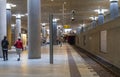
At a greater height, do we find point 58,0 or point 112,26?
point 58,0

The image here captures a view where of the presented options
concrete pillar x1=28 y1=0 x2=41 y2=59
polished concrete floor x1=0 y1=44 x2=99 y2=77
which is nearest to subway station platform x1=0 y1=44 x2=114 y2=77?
polished concrete floor x1=0 y1=44 x2=99 y2=77

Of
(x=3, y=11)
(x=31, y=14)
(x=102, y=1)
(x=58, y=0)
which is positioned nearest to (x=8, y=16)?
(x=58, y=0)

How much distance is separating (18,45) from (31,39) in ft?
5.13

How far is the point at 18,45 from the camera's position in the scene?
74.5 feet

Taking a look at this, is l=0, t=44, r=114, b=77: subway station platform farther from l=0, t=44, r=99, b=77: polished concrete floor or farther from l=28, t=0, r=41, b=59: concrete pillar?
l=28, t=0, r=41, b=59: concrete pillar

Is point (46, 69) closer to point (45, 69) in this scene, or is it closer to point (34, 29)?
point (45, 69)

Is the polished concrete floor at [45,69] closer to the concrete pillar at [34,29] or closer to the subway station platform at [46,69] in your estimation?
the subway station platform at [46,69]

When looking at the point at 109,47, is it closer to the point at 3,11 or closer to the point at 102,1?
the point at 3,11

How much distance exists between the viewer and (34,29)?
78.3ft

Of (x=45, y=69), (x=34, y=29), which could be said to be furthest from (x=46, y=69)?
(x=34, y=29)

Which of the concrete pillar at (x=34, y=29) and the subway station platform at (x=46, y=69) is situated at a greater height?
the concrete pillar at (x=34, y=29)

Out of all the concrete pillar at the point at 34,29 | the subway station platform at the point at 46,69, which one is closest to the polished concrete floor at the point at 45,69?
the subway station platform at the point at 46,69

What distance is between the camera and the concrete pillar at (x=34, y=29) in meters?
23.8

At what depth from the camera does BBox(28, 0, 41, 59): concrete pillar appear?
78.1 ft
